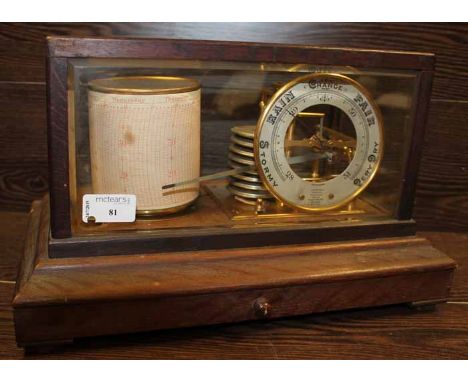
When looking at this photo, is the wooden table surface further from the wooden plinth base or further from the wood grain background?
the wood grain background

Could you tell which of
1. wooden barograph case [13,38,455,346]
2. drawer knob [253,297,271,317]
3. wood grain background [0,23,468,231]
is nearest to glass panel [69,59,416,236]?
wooden barograph case [13,38,455,346]

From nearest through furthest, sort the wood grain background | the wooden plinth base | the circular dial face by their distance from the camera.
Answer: the wooden plinth base
the circular dial face
the wood grain background

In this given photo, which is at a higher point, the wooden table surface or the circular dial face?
the circular dial face

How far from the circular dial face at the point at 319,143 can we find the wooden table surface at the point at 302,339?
0.70 ft

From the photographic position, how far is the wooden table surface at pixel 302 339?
2.69ft

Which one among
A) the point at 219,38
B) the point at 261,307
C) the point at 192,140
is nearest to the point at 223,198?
the point at 192,140

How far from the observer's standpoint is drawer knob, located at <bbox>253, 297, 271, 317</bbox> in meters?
0.84

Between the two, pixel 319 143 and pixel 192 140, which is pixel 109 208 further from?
pixel 319 143

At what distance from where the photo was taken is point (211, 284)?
82cm

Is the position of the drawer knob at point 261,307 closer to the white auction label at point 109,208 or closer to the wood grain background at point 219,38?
the white auction label at point 109,208

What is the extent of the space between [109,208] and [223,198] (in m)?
0.25

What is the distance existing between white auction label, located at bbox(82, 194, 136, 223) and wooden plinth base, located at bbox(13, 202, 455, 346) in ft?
0.22

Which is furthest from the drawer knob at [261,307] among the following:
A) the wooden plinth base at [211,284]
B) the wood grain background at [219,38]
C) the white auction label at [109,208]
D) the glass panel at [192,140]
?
the wood grain background at [219,38]

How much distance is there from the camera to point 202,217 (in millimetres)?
943
